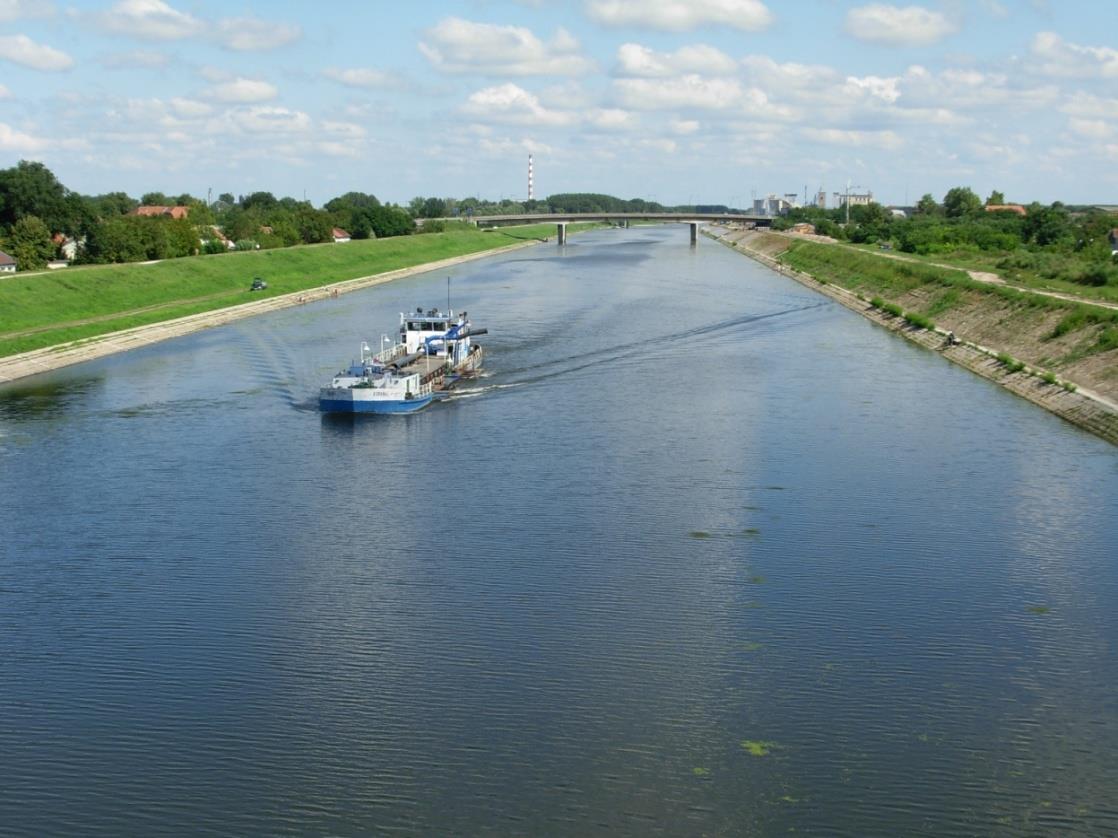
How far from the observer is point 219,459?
35.5 m

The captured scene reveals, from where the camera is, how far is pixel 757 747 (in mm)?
17391

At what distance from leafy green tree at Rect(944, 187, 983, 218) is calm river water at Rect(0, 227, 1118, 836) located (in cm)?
14605

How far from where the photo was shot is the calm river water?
16281mm

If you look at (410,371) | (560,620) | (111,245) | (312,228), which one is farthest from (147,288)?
(560,620)

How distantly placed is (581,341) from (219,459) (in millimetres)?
28913

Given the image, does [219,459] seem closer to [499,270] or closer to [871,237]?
[499,270]

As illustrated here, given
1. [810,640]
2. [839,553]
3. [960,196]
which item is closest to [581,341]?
[839,553]

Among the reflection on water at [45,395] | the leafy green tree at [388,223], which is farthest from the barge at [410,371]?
the leafy green tree at [388,223]

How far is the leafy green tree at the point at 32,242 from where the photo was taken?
81875 mm

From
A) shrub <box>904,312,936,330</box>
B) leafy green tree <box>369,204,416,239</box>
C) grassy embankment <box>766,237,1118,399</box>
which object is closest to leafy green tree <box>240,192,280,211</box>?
leafy green tree <box>369,204,416,239</box>

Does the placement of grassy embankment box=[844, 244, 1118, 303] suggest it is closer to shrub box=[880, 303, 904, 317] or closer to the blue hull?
shrub box=[880, 303, 904, 317]

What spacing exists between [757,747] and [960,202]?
176860 mm

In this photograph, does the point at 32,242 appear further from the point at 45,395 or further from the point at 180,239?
the point at 45,395

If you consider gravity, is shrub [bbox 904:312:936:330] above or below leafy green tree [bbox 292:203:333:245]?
below
